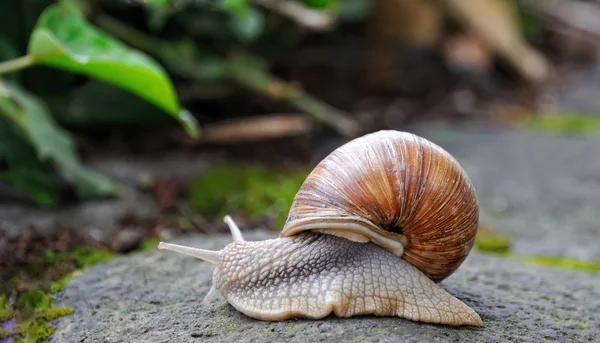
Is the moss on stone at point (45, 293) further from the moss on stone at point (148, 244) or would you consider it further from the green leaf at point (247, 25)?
the green leaf at point (247, 25)

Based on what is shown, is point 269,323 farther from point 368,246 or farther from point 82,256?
point 82,256

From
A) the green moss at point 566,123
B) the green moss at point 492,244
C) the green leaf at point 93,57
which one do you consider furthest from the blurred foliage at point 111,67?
the green moss at point 566,123

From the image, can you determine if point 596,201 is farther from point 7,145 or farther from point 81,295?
point 7,145

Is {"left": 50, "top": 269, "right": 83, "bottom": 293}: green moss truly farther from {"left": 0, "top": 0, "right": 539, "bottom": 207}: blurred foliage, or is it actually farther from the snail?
{"left": 0, "top": 0, "right": 539, "bottom": 207}: blurred foliage

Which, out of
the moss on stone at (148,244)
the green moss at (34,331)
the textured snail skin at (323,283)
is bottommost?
the green moss at (34,331)

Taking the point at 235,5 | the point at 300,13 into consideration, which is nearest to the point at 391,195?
the point at 235,5
